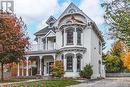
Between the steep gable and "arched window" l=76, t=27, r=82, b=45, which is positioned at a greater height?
the steep gable

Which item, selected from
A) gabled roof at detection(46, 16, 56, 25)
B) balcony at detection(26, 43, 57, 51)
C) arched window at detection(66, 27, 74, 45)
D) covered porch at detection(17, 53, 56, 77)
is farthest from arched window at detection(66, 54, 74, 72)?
gabled roof at detection(46, 16, 56, 25)

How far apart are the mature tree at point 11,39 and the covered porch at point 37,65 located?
10791 millimetres

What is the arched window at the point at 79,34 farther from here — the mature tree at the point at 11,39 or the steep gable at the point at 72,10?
the mature tree at the point at 11,39

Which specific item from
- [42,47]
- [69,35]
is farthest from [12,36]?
[42,47]

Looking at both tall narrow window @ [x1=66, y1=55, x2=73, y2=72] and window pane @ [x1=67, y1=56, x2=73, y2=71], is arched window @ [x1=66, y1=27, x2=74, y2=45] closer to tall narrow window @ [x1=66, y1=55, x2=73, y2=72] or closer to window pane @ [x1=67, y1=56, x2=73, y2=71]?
tall narrow window @ [x1=66, y1=55, x2=73, y2=72]

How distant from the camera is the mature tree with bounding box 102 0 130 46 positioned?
16.9 meters

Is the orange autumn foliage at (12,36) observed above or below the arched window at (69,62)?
above

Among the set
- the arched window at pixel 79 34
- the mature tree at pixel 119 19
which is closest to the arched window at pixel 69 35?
the arched window at pixel 79 34

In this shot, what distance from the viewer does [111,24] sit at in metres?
18.2

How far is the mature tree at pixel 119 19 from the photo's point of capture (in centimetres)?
1692

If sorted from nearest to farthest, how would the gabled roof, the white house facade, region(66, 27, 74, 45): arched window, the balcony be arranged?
the white house facade
region(66, 27, 74, 45): arched window
the balcony
the gabled roof

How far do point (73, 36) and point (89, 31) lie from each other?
234 cm

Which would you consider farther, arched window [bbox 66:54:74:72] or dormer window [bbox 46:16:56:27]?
dormer window [bbox 46:16:56:27]

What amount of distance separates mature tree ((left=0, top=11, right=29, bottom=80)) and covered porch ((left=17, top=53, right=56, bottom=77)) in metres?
10.8
